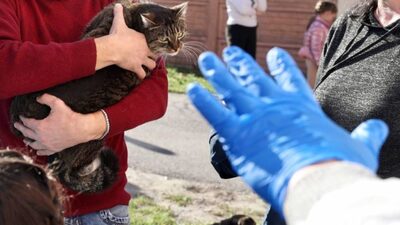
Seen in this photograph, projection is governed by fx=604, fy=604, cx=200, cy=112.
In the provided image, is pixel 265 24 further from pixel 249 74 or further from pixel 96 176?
pixel 249 74

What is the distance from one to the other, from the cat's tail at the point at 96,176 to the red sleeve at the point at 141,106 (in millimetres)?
164

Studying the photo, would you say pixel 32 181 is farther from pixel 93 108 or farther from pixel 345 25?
pixel 345 25

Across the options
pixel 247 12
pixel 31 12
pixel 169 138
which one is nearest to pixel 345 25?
pixel 31 12

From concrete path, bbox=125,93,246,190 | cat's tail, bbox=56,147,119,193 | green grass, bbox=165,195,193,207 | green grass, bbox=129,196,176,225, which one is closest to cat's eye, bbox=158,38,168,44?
cat's tail, bbox=56,147,119,193

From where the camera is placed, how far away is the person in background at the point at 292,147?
849mm

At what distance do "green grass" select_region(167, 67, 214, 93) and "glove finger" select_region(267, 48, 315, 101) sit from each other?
28.0ft

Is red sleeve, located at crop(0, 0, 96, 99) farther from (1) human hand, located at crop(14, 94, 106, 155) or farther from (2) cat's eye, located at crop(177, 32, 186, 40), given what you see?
(2) cat's eye, located at crop(177, 32, 186, 40)

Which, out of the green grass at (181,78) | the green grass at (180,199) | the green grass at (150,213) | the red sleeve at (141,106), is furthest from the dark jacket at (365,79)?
the green grass at (181,78)

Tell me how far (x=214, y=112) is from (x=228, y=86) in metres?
0.05

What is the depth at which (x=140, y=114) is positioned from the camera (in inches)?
79.0

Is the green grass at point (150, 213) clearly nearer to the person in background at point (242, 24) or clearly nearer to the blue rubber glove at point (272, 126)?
the blue rubber glove at point (272, 126)

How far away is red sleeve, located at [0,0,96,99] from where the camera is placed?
5.76ft

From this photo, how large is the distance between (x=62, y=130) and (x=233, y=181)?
12.4 feet

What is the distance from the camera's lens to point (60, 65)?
1.80 meters
